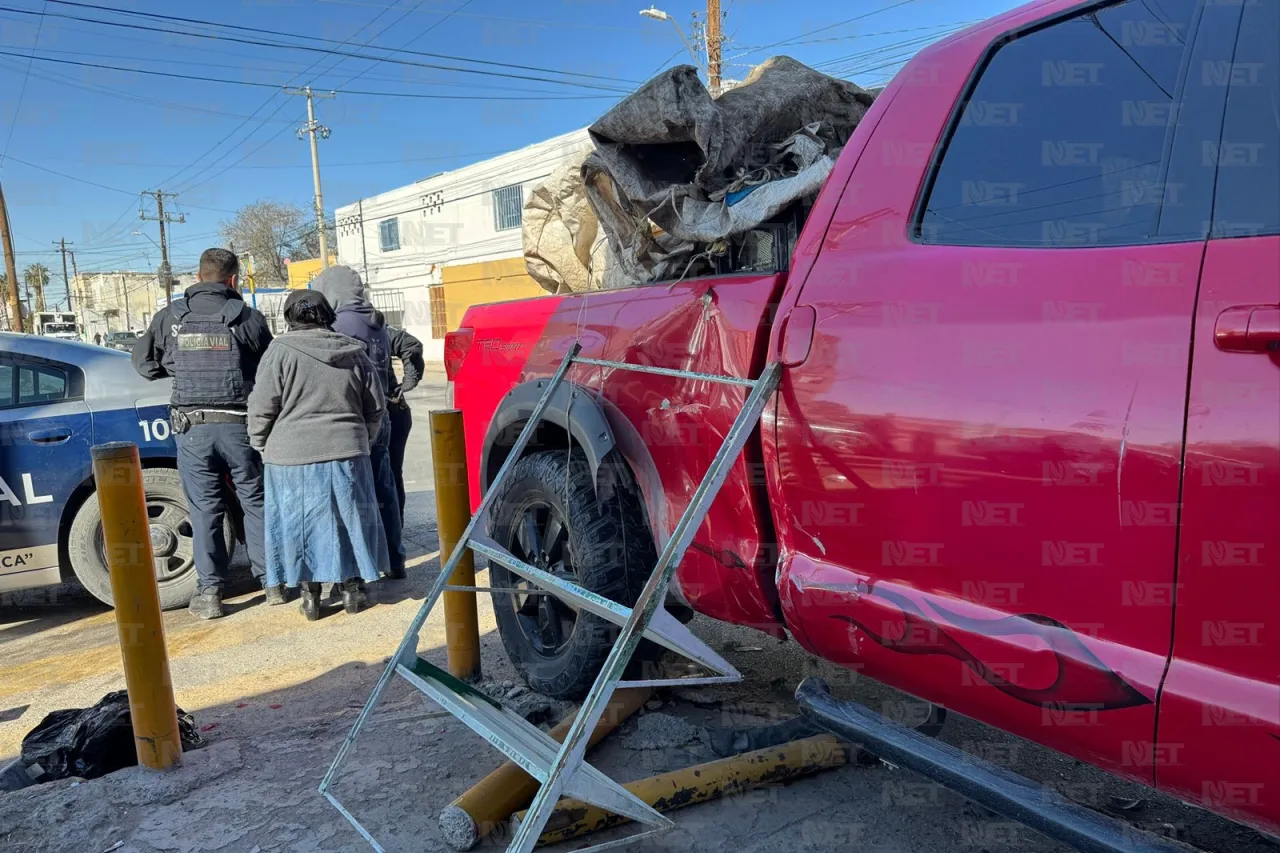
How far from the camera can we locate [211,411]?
4758 mm

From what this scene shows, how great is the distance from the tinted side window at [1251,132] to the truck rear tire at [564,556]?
1810 mm

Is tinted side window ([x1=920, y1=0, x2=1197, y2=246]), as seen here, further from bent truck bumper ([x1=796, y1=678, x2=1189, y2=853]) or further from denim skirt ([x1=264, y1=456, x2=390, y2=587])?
denim skirt ([x1=264, y1=456, x2=390, y2=587])

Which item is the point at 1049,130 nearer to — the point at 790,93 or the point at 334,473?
the point at 790,93

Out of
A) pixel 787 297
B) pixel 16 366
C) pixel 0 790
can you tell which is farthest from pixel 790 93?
pixel 16 366

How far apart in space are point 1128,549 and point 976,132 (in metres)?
1.01

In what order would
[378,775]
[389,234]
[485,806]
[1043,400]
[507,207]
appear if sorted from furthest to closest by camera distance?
[389,234] < [507,207] < [378,775] < [485,806] < [1043,400]

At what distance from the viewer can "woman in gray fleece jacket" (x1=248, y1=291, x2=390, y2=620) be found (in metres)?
4.50

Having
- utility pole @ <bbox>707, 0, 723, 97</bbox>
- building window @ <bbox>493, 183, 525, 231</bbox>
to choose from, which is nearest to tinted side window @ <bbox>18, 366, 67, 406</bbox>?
utility pole @ <bbox>707, 0, 723, 97</bbox>

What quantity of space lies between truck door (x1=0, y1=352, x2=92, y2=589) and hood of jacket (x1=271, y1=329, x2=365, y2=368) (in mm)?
1222

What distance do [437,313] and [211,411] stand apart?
96.1 feet

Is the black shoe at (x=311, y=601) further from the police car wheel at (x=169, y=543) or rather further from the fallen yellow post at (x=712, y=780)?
the fallen yellow post at (x=712, y=780)

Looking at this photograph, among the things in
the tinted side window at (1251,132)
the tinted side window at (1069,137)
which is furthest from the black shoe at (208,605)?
the tinted side window at (1251,132)

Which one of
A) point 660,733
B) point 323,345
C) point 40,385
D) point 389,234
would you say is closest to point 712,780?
point 660,733

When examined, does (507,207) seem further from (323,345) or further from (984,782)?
(984,782)
